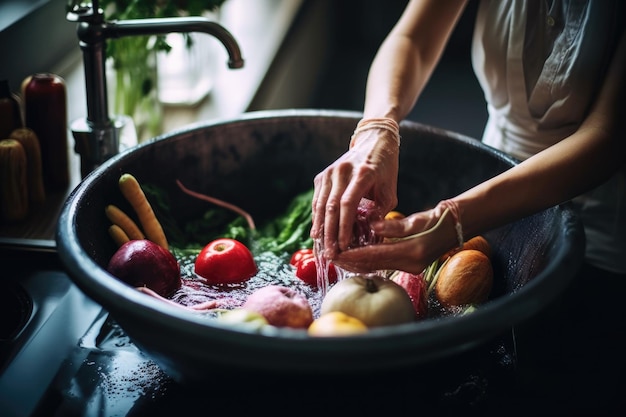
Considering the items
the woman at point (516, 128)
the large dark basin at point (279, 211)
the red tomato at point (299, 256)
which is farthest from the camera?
the red tomato at point (299, 256)

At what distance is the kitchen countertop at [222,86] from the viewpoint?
1.15 m

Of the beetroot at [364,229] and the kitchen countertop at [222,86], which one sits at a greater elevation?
the beetroot at [364,229]

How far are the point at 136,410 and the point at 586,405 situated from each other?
56cm

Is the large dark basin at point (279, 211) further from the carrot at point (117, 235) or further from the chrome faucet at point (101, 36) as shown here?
the chrome faucet at point (101, 36)

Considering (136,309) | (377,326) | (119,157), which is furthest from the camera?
(119,157)

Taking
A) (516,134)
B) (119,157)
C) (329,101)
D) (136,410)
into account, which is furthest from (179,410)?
(329,101)

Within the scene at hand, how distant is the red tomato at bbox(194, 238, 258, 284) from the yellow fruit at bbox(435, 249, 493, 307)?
29 cm

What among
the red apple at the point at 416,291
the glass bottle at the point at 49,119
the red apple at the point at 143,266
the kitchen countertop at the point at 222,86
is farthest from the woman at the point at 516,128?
the glass bottle at the point at 49,119

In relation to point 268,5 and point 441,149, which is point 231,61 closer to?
point 441,149

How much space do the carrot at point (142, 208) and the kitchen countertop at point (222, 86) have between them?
17 centimetres

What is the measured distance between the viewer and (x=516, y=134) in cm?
117

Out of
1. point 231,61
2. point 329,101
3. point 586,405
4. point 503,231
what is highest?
Result: point 231,61

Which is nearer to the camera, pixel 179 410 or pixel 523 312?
pixel 523 312

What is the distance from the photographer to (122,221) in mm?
970
